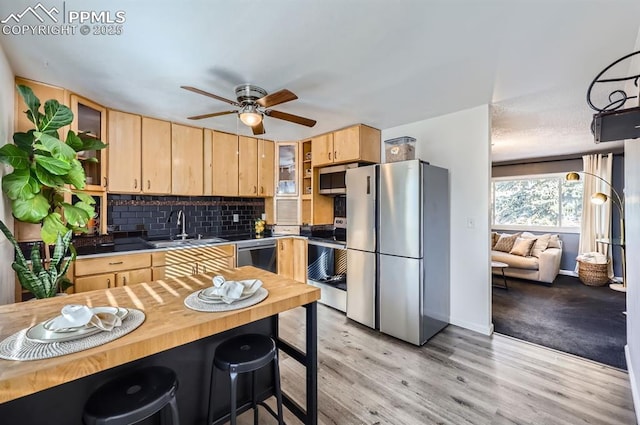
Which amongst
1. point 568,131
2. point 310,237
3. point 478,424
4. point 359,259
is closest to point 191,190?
point 310,237

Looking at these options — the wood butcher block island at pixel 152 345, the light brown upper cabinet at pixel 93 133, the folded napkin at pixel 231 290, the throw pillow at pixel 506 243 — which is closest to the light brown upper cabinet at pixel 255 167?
the light brown upper cabinet at pixel 93 133

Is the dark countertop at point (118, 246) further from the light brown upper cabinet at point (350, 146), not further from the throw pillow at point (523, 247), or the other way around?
the throw pillow at point (523, 247)

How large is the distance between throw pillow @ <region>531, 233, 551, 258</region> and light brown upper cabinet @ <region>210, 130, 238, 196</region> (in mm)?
5137

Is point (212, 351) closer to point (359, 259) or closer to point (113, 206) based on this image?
point (359, 259)

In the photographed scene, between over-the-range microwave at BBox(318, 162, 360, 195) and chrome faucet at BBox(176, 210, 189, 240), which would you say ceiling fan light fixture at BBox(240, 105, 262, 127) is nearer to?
over-the-range microwave at BBox(318, 162, 360, 195)

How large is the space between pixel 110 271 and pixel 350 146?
116 inches

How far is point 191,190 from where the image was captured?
354 centimetres

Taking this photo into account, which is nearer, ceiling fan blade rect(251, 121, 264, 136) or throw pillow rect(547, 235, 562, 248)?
ceiling fan blade rect(251, 121, 264, 136)

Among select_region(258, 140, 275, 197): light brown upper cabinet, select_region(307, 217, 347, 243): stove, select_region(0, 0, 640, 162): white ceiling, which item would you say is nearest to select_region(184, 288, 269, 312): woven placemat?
select_region(0, 0, 640, 162): white ceiling

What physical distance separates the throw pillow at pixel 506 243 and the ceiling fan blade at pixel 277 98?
16.8ft

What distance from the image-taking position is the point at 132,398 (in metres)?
1.06

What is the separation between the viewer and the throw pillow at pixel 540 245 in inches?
189

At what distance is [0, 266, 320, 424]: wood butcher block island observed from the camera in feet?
2.68

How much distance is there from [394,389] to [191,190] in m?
3.10
